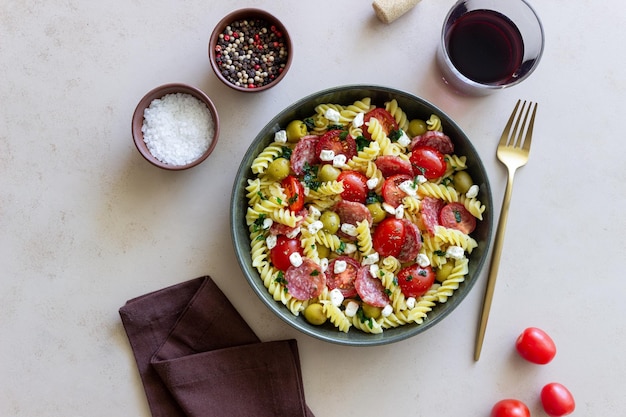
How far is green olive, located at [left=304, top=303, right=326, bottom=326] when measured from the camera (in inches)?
108

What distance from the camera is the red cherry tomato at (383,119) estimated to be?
2.83 m

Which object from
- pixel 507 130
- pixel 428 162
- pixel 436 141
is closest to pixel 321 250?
pixel 428 162

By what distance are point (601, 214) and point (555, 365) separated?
803mm

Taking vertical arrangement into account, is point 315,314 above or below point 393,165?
below

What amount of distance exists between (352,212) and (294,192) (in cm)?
28

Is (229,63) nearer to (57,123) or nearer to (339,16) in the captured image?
(339,16)

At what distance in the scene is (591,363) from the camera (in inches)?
120

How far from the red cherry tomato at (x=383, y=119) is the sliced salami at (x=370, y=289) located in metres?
0.66

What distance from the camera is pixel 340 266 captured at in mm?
2785

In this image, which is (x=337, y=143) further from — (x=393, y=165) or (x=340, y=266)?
(x=340, y=266)

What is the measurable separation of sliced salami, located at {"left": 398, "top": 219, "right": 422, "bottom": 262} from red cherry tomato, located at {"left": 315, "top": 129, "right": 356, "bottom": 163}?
0.42 meters

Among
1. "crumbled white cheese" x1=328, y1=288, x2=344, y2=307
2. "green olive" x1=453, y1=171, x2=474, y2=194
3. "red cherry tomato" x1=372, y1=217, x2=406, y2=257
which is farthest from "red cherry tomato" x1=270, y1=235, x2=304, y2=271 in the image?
"green olive" x1=453, y1=171, x2=474, y2=194

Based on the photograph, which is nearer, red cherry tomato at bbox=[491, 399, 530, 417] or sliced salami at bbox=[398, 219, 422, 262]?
sliced salami at bbox=[398, 219, 422, 262]

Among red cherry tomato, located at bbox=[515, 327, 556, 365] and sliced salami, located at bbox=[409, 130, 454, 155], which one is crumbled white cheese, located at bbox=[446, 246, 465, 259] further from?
red cherry tomato, located at bbox=[515, 327, 556, 365]
